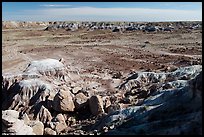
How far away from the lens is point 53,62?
22.5 metres

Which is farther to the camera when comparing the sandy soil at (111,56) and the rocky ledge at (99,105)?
the sandy soil at (111,56)

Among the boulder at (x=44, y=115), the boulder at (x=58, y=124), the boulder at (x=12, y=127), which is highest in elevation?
the boulder at (x=12, y=127)

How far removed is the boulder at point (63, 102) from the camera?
53.1 ft

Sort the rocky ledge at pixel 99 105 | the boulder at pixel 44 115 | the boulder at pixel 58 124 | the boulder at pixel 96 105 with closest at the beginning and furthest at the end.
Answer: the rocky ledge at pixel 99 105, the boulder at pixel 58 124, the boulder at pixel 96 105, the boulder at pixel 44 115

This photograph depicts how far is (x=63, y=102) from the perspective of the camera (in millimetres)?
16188

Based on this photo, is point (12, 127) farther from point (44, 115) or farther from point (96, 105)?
point (96, 105)

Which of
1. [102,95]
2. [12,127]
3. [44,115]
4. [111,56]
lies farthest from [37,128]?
[111,56]

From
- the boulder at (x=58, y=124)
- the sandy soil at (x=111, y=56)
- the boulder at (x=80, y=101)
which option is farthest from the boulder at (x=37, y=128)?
the sandy soil at (x=111, y=56)

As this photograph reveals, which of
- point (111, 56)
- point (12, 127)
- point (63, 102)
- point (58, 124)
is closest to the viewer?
point (12, 127)

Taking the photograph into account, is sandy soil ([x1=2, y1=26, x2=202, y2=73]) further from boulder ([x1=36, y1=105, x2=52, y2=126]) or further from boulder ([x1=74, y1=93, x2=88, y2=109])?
boulder ([x1=36, y1=105, x2=52, y2=126])

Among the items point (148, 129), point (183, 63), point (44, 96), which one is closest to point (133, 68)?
point (183, 63)

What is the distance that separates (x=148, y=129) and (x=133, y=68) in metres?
18.6

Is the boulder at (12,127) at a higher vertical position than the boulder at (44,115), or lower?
higher

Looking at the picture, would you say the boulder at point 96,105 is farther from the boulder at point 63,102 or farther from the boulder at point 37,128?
the boulder at point 37,128
